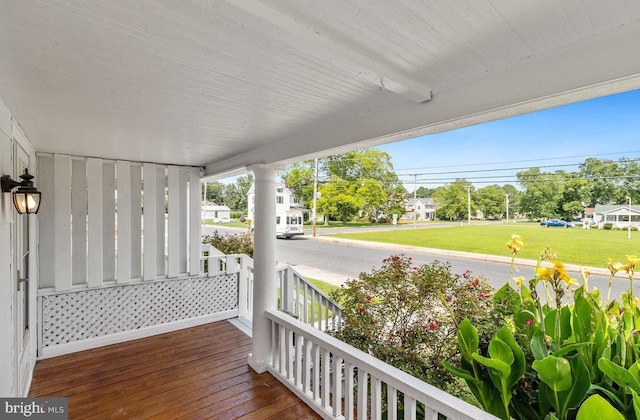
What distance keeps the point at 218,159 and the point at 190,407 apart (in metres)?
2.82

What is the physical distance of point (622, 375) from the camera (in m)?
1.17

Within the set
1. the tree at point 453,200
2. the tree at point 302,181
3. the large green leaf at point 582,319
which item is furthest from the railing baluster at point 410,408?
the tree at point 302,181

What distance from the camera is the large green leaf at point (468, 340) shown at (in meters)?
1.55

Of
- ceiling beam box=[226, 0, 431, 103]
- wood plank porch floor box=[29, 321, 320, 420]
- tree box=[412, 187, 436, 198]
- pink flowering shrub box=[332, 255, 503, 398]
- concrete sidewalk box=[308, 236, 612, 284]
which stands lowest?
wood plank porch floor box=[29, 321, 320, 420]

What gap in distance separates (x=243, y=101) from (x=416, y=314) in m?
2.08

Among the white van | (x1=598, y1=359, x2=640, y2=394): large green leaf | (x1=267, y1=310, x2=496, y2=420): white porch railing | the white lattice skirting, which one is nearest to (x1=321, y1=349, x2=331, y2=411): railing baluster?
(x1=267, y1=310, x2=496, y2=420): white porch railing

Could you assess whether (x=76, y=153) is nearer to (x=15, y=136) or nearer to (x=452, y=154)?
(x=15, y=136)

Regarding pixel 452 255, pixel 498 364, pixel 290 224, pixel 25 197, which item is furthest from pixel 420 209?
pixel 290 224

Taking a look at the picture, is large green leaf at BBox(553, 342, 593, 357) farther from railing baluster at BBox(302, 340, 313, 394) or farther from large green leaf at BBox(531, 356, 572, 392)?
railing baluster at BBox(302, 340, 313, 394)

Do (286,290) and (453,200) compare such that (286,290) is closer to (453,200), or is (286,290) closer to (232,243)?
(232,243)

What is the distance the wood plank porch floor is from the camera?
2.66 metres

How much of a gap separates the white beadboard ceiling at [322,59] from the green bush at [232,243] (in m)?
4.06

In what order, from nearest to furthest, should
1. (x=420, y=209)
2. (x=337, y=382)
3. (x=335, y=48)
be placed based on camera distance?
1. (x=335, y=48)
2. (x=337, y=382)
3. (x=420, y=209)

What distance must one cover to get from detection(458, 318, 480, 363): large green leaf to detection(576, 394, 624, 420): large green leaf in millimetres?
493
